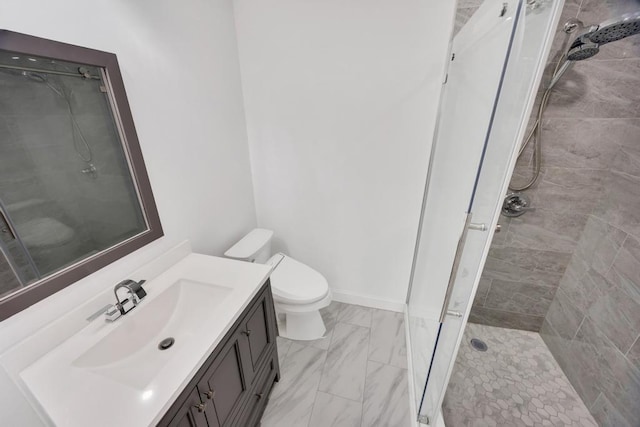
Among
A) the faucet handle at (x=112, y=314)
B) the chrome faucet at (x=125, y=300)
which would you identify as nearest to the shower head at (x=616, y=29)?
the chrome faucet at (x=125, y=300)

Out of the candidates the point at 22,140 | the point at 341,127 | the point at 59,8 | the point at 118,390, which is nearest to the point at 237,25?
A: the point at 341,127

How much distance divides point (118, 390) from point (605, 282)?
86.8 inches

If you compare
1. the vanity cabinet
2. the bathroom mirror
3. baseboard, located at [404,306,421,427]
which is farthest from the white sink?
baseboard, located at [404,306,421,427]

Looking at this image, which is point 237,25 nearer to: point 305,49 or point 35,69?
point 305,49

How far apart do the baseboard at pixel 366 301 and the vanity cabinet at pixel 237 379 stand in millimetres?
836

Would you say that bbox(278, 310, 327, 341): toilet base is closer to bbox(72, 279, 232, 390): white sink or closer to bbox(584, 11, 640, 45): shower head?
bbox(72, 279, 232, 390): white sink

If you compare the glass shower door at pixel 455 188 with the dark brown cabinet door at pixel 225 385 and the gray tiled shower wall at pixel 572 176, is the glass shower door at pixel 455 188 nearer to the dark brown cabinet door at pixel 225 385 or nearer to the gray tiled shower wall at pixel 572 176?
the gray tiled shower wall at pixel 572 176

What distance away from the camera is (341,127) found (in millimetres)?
1677

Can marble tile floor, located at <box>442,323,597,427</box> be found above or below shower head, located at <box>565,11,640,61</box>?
below

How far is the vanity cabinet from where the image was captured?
782mm

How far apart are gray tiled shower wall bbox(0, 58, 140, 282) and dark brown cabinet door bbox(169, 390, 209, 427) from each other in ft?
2.13

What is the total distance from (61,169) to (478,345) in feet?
8.16

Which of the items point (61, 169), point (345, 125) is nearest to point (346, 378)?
point (345, 125)

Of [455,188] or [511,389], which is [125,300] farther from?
[511,389]
